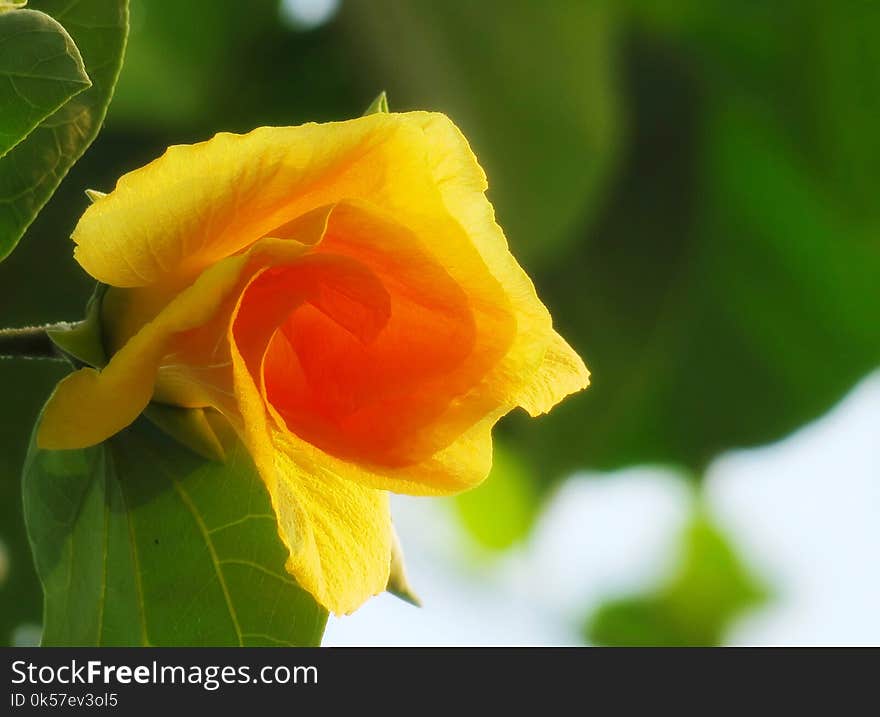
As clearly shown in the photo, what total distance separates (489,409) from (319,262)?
0.19 meters

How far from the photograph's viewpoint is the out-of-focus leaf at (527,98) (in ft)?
10.1

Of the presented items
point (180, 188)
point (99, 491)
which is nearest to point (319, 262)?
point (180, 188)

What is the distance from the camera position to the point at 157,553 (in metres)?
1.46

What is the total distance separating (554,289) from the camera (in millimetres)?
3244

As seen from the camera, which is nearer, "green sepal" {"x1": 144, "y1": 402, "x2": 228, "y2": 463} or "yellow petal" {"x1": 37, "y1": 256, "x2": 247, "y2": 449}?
"yellow petal" {"x1": 37, "y1": 256, "x2": 247, "y2": 449}

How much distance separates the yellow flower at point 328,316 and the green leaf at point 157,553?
19 centimetres

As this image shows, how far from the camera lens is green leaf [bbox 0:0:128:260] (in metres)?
1.28

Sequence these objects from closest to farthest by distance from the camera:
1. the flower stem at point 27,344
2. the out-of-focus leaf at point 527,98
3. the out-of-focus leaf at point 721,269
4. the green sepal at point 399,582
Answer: the flower stem at point 27,344 < the green sepal at point 399,582 < the out-of-focus leaf at point 527,98 < the out-of-focus leaf at point 721,269

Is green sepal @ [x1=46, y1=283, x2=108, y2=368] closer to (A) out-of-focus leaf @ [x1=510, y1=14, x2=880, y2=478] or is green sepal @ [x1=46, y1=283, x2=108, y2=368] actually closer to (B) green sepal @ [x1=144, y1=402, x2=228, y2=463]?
(B) green sepal @ [x1=144, y1=402, x2=228, y2=463]

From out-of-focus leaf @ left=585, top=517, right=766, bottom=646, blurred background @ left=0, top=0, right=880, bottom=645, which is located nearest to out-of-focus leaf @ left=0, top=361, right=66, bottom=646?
blurred background @ left=0, top=0, right=880, bottom=645

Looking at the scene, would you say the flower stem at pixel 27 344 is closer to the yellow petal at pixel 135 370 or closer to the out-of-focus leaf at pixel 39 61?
the yellow petal at pixel 135 370

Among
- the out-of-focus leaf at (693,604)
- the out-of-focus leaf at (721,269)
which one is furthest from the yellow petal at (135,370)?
the out-of-focus leaf at (693,604)

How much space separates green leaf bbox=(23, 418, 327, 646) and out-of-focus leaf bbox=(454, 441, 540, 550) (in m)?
2.14

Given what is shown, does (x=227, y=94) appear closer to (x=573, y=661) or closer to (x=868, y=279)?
(x=573, y=661)
